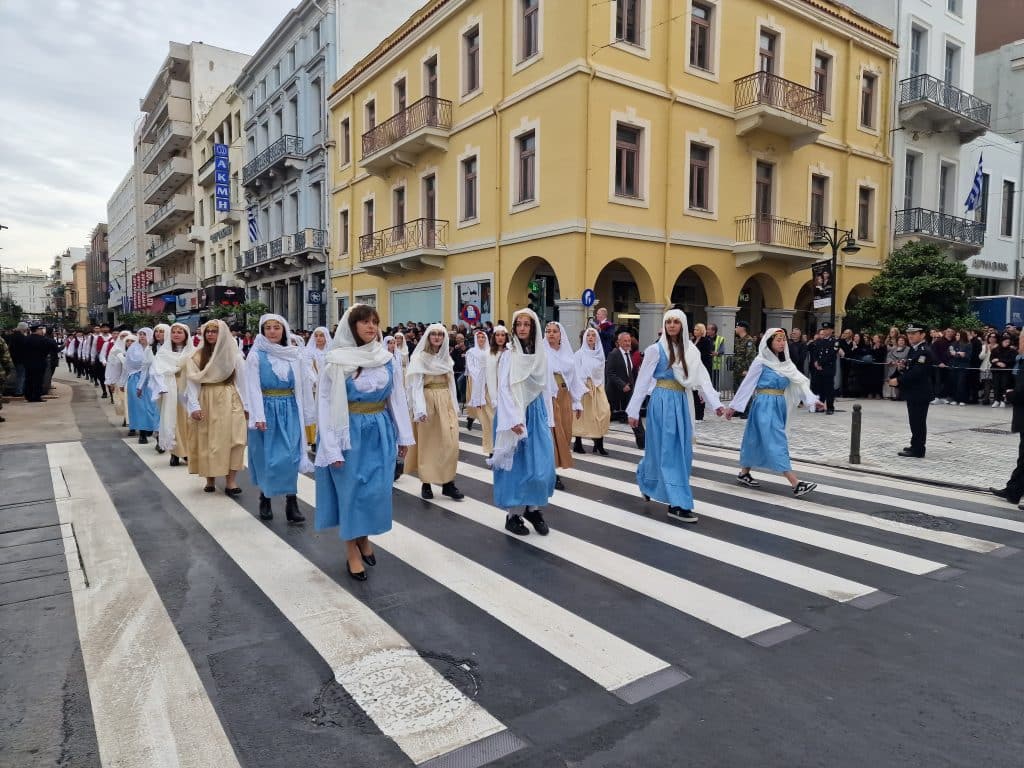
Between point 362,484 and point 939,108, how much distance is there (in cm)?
2740

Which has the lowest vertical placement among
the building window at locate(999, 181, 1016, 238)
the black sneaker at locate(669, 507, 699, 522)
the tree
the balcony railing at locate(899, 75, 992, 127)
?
the black sneaker at locate(669, 507, 699, 522)

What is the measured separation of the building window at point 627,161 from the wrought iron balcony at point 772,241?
3.84m

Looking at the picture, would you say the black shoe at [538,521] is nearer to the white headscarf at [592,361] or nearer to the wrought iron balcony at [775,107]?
the white headscarf at [592,361]

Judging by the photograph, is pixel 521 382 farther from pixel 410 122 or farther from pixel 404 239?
pixel 410 122

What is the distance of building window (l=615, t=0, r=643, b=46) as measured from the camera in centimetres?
1806

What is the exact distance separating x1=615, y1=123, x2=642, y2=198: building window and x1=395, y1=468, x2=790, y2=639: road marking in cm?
1373

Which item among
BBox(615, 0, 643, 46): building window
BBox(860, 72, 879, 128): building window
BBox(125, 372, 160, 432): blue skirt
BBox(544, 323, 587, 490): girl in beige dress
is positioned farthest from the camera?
BBox(860, 72, 879, 128): building window

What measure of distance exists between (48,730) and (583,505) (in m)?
5.05

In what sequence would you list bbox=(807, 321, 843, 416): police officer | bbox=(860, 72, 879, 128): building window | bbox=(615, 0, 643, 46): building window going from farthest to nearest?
bbox=(860, 72, 879, 128): building window
bbox=(615, 0, 643, 46): building window
bbox=(807, 321, 843, 416): police officer


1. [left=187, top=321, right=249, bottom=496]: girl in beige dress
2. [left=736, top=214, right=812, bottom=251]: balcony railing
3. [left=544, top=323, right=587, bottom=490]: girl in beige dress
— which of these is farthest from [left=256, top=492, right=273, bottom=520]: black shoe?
[left=736, top=214, right=812, bottom=251]: balcony railing

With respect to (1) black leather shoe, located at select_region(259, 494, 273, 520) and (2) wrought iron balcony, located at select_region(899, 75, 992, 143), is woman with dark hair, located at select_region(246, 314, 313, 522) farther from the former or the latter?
(2) wrought iron balcony, located at select_region(899, 75, 992, 143)

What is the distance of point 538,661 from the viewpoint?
3.83 m

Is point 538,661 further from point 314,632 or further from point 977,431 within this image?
point 977,431

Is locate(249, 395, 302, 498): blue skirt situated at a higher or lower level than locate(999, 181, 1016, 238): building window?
lower
